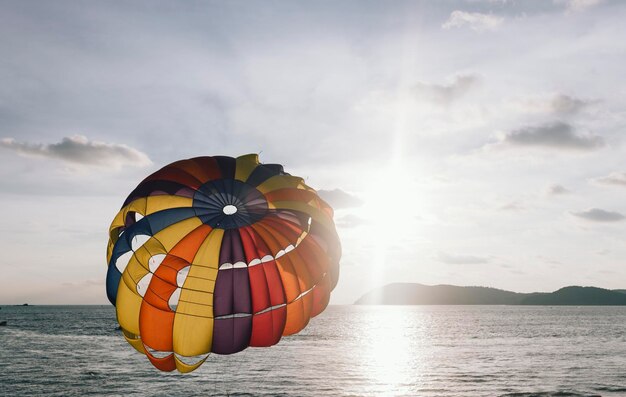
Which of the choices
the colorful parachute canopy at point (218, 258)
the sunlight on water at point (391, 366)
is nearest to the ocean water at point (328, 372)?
the sunlight on water at point (391, 366)

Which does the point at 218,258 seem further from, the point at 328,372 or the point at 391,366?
the point at 391,366

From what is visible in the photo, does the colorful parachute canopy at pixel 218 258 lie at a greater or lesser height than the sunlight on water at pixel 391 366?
greater

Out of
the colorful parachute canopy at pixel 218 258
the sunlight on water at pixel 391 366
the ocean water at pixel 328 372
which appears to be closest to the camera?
the colorful parachute canopy at pixel 218 258

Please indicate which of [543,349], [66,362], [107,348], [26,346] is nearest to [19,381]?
[66,362]

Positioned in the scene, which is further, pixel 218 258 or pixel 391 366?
pixel 391 366

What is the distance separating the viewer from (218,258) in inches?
711

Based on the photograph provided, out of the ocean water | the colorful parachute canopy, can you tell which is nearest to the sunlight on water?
the ocean water

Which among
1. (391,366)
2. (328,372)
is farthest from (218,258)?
(391,366)

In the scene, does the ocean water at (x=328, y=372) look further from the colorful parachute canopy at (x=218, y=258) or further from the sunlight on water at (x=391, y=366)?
the colorful parachute canopy at (x=218, y=258)

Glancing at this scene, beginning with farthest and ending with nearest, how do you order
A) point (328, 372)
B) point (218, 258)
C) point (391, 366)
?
1. point (391, 366)
2. point (328, 372)
3. point (218, 258)

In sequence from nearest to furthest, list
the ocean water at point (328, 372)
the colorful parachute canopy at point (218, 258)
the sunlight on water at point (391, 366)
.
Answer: the colorful parachute canopy at point (218, 258), the ocean water at point (328, 372), the sunlight on water at point (391, 366)

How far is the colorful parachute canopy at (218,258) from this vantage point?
1773cm

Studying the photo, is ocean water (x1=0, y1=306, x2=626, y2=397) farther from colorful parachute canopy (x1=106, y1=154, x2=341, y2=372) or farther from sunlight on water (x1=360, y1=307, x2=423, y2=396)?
colorful parachute canopy (x1=106, y1=154, x2=341, y2=372)

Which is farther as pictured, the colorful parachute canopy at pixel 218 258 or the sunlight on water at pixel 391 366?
the sunlight on water at pixel 391 366
